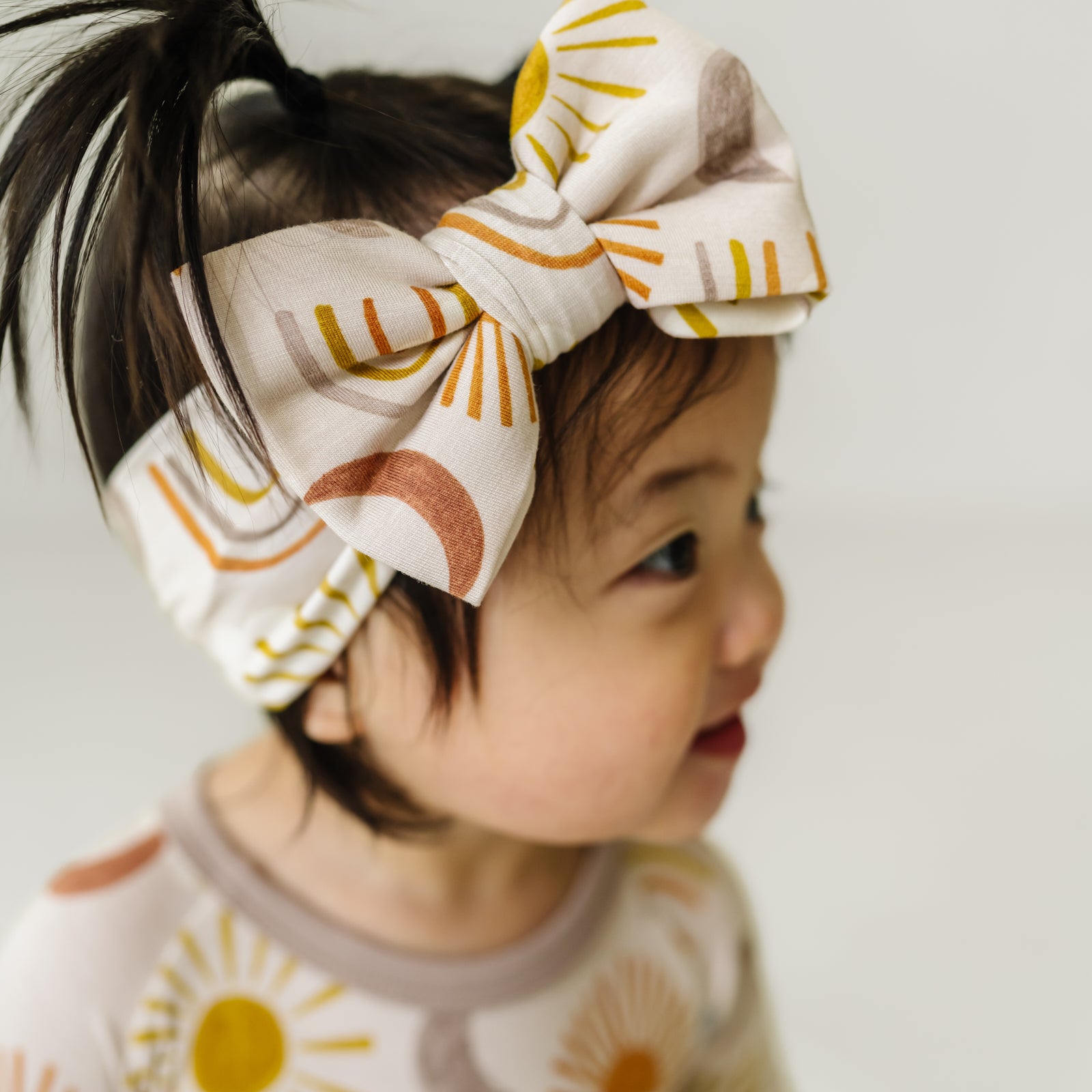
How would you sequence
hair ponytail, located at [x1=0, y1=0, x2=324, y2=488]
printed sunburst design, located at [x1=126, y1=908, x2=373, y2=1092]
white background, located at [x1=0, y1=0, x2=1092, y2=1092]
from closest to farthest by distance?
hair ponytail, located at [x1=0, y1=0, x2=324, y2=488] → printed sunburst design, located at [x1=126, y1=908, x2=373, y2=1092] → white background, located at [x1=0, y1=0, x2=1092, y2=1092]

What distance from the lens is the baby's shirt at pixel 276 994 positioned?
1.78ft

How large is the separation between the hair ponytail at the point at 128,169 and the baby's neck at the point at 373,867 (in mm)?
259

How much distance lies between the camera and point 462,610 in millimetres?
461

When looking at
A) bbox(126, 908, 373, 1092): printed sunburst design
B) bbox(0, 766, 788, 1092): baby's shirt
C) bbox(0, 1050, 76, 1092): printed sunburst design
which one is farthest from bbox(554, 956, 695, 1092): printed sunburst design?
bbox(0, 1050, 76, 1092): printed sunburst design

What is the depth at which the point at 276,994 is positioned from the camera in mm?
572

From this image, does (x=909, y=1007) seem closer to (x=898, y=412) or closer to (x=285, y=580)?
(x=285, y=580)

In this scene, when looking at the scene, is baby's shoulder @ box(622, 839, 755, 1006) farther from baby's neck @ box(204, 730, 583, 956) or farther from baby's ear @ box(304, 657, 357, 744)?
baby's ear @ box(304, 657, 357, 744)

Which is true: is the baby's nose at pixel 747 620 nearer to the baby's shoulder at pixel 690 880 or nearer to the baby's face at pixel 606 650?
the baby's face at pixel 606 650

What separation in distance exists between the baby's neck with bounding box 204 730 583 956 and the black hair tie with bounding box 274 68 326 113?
296 millimetres

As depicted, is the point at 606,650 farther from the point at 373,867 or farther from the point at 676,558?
the point at 373,867

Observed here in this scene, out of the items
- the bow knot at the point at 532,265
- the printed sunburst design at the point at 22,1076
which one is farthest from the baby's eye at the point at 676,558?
the printed sunburst design at the point at 22,1076

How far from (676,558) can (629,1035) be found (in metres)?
0.28

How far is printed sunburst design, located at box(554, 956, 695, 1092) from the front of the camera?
611 millimetres

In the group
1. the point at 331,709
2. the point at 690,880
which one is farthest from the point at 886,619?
the point at 331,709
